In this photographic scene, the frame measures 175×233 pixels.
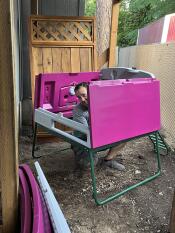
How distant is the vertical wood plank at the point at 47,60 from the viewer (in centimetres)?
443

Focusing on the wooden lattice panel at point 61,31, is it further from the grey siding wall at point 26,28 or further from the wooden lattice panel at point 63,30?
the grey siding wall at point 26,28

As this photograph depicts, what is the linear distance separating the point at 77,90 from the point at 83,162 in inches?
30.6

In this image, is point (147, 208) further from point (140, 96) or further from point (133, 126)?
point (140, 96)

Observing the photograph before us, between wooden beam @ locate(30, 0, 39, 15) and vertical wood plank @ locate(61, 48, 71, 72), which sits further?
wooden beam @ locate(30, 0, 39, 15)

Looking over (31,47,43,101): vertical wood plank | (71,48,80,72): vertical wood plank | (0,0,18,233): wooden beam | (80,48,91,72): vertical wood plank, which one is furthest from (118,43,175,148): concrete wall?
(0,0,18,233): wooden beam

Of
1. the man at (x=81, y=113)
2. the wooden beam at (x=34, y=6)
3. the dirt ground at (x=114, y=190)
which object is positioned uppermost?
the wooden beam at (x=34, y=6)

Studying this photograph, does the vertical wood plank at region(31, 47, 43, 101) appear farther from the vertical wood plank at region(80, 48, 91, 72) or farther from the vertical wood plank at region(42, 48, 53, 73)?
the vertical wood plank at region(80, 48, 91, 72)

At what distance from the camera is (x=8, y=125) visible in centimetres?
163

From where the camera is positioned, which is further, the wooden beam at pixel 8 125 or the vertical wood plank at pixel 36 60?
the vertical wood plank at pixel 36 60

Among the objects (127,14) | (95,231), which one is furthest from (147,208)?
(127,14)

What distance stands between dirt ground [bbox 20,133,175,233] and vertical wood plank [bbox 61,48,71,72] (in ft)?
4.15

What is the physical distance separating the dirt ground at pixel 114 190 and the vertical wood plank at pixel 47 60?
3.89ft

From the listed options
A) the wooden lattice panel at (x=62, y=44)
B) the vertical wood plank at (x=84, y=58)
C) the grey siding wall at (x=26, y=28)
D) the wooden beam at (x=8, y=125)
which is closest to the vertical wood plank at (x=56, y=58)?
the wooden lattice panel at (x=62, y=44)

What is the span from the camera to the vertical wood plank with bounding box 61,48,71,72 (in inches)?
179
